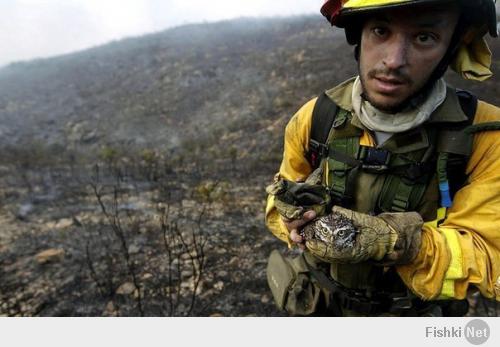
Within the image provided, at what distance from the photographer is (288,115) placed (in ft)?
31.6

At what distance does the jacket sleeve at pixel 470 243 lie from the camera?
119cm

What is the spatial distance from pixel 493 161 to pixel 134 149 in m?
9.57

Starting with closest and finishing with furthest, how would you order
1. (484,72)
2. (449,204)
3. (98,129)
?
(449,204)
(484,72)
(98,129)

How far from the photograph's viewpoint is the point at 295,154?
69.3 inches

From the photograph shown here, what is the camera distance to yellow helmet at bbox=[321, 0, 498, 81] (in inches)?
49.4

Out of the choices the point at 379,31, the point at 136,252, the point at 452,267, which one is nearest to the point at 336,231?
the point at 452,267

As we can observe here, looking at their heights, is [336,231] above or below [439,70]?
below

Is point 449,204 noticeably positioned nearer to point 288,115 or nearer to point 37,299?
point 37,299

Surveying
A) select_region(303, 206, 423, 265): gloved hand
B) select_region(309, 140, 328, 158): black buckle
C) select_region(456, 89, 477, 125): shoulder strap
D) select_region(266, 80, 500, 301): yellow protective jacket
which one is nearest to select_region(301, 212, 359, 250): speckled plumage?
select_region(303, 206, 423, 265): gloved hand

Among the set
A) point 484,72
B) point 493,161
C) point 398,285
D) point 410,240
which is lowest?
point 398,285

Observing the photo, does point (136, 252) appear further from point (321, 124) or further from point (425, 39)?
point (425, 39)

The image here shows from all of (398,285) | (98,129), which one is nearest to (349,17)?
(398,285)

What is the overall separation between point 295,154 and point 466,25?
854 mm

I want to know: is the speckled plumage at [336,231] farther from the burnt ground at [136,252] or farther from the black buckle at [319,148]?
the burnt ground at [136,252]
